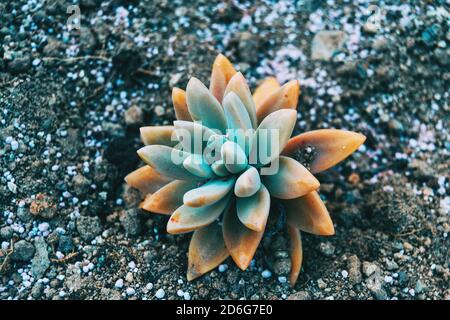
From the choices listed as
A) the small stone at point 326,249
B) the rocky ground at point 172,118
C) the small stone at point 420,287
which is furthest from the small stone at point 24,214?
the small stone at point 420,287

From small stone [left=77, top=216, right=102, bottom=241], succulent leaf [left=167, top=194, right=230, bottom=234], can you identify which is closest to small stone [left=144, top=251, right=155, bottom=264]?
small stone [left=77, top=216, right=102, bottom=241]

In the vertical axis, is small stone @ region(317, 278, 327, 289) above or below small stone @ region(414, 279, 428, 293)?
above

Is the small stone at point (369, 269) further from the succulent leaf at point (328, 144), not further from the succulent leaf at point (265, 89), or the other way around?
the succulent leaf at point (265, 89)

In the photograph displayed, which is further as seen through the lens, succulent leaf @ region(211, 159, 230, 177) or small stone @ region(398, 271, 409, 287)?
small stone @ region(398, 271, 409, 287)

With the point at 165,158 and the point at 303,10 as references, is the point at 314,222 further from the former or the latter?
the point at 303,10

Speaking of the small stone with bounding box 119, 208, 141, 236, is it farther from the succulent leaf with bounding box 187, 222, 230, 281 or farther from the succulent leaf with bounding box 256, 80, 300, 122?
the succulent leaf with bounding box 256, 80, 300, 122

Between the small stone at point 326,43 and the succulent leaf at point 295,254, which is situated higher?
the small stone at point 326,43

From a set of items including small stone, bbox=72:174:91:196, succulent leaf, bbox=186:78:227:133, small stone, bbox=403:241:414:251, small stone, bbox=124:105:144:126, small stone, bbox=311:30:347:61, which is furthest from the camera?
small stone, bbox=311:30:347:61

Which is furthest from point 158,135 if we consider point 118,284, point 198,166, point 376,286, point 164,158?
point 376,286
